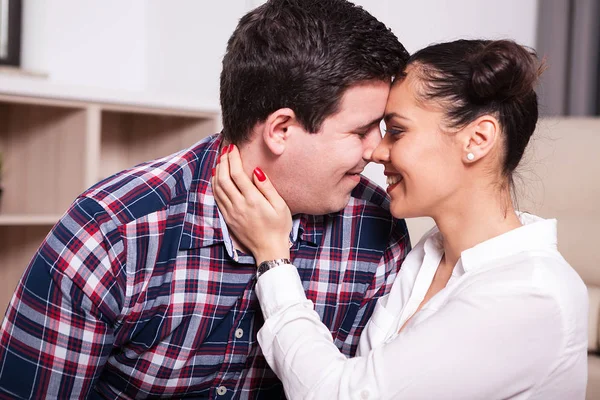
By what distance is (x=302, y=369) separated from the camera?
1.06 m

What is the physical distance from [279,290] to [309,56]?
1.33ft

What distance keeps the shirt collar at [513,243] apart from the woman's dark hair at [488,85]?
112 millimetres

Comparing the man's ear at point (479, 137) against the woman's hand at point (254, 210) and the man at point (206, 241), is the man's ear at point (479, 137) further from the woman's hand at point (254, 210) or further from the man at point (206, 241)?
the woman's hand at point (254, 210)

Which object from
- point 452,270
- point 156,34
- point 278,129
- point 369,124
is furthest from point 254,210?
point 156,34

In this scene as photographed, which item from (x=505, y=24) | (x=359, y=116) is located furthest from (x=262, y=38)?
(x=505, y=24)

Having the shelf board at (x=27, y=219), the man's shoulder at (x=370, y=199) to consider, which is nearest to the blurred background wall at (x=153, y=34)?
the shelf board at (x=27, y=219)

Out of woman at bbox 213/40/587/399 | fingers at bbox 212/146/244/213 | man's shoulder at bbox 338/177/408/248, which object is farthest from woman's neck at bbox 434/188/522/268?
fingers at bbox 212/146/244/213

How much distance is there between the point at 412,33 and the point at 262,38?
116 centimetres

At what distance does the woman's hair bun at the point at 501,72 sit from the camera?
3.60 feet

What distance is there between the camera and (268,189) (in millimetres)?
1285

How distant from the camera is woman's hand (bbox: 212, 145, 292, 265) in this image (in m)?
1.24

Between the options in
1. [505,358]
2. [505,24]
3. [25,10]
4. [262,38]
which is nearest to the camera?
[505,358]

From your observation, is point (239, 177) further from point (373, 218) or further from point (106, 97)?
point (106, 97)

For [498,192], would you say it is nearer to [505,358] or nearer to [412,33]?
[505,358]
